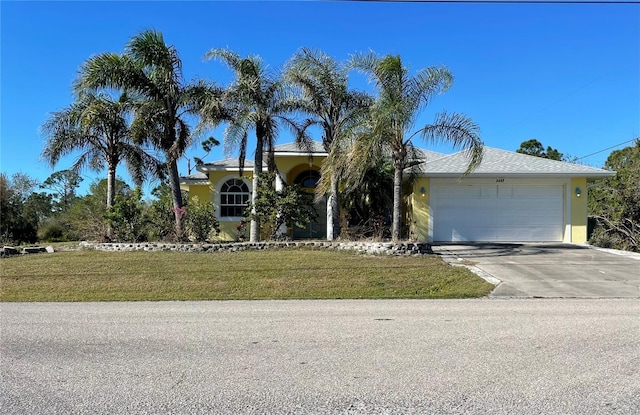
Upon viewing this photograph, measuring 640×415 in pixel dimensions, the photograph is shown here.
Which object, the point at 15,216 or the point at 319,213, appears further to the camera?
the point at 15,216

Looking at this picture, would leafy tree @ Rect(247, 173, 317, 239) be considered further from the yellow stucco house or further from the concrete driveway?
the concrete driveway

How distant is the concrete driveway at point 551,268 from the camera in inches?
401

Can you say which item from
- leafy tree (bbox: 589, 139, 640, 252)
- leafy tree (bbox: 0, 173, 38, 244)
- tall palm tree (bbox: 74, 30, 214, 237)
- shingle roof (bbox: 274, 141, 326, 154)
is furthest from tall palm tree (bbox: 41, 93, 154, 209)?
leafy tree (bbox: 589, 139, 640, 252)

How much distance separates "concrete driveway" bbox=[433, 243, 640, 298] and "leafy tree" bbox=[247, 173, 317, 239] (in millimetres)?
4880

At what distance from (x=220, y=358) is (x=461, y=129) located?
37.6 ft

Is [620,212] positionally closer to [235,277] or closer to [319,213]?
[319,213]

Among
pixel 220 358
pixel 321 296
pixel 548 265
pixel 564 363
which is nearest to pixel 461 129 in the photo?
pixel 548 265

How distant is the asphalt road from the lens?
4.00 m

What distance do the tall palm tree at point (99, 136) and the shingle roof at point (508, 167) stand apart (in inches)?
440

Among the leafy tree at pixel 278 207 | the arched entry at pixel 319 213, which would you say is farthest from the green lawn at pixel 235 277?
the arched entry at pixel 319 213

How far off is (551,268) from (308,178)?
1123 cm

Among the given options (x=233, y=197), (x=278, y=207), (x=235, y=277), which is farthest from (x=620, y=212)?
(x=233, y=197)

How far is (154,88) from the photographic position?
16.5 m

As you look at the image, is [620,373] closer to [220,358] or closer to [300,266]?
[220,358]
